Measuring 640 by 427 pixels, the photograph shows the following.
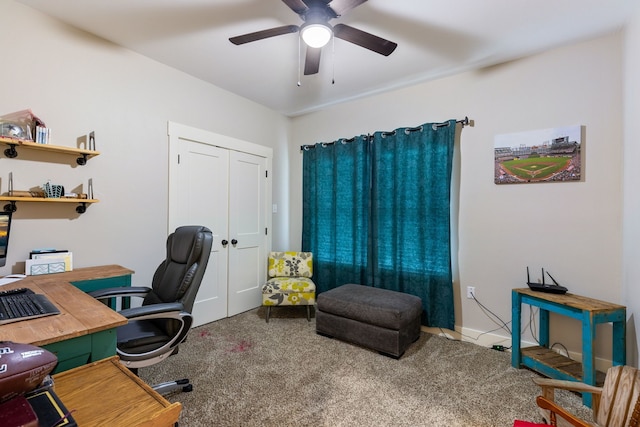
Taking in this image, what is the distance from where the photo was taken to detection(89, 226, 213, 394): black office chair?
162 centimetres

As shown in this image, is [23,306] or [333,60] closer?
[23,306]

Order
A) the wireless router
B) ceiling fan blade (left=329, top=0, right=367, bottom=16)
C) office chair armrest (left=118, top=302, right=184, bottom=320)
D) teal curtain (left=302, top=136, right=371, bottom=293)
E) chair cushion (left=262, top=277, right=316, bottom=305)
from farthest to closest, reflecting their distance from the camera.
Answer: teal curtain (left=302, top=136, right=371, bottom=293) < chair cushion (left=262, top=277, right=316, bottom=305) < the wireless router < ceiling fan blade (left=329, top=0, right=367, bottom=16) < office chair armrest (left=118, top=302, right=184, bottom=320)

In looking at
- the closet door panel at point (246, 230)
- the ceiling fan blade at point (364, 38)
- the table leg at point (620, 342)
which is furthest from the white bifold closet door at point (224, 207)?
the table leg at point (620, 342)

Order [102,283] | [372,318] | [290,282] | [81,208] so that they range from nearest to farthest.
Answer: [102,283] < [81,208] < [372,318] < [290,282]

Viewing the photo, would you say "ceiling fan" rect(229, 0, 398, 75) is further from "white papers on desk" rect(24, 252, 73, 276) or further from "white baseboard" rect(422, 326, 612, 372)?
"white baseboard" rect(422, 326, 612, 372)

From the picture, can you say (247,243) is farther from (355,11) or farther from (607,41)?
(607,41)

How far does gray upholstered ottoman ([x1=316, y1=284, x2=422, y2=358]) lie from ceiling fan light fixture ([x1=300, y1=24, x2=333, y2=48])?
206 centimetres

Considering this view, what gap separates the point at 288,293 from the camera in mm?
3299

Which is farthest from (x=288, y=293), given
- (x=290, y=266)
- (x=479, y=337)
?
(x=479, y=337)

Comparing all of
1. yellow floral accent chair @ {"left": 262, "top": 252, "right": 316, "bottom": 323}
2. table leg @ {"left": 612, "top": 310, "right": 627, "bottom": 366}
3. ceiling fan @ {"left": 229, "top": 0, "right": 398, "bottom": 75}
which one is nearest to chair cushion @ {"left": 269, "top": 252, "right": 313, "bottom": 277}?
yellow floral accent chair @ {"left": 262, "top": 252, "right": 316, "bottom": 323}

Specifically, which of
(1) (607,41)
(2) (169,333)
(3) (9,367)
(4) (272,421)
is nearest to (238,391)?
(4) (272,421)

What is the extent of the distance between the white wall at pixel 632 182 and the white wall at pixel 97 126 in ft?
11.3

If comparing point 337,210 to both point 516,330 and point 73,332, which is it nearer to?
point 516,330

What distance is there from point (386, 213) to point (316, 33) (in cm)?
196
